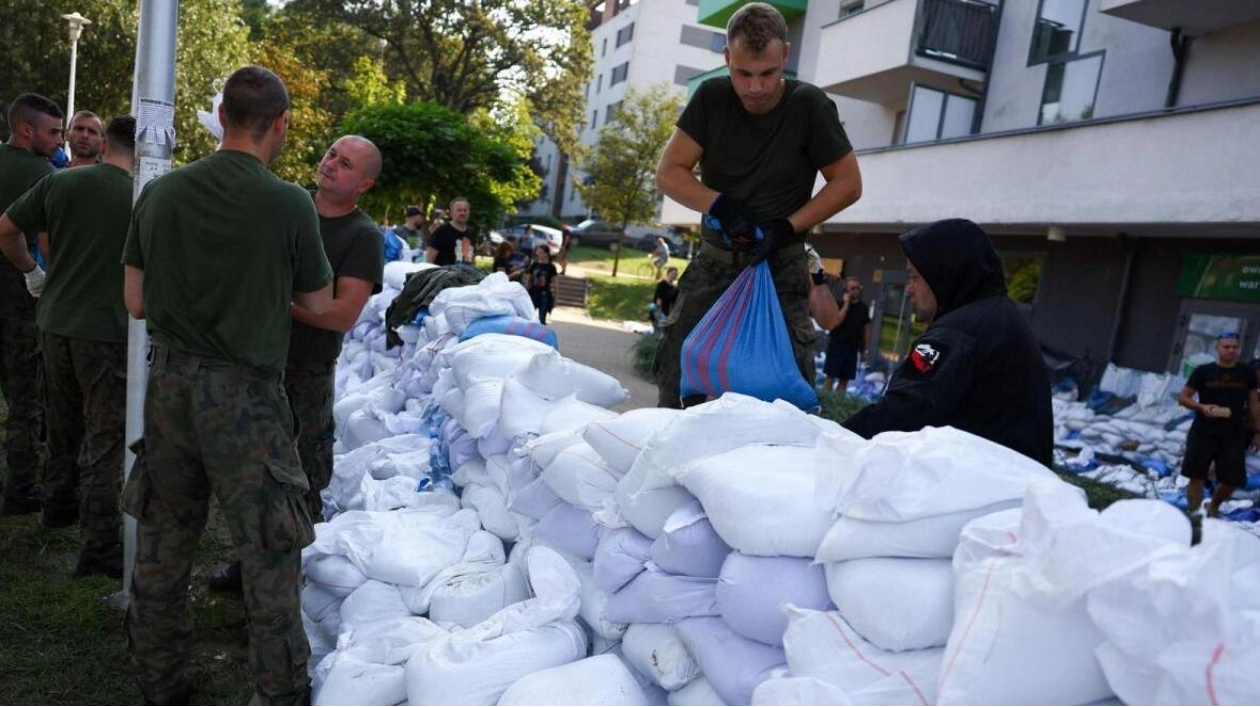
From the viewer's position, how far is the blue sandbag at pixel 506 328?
17.6 feet

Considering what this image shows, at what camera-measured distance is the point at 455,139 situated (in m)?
14.9

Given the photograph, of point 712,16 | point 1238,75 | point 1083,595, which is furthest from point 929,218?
point 1083,595

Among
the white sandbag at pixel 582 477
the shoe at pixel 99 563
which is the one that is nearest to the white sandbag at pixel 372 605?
the white sandbag at pixel 582 477

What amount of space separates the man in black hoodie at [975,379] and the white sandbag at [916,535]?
27.4 inches

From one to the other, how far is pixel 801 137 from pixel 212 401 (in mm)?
2056

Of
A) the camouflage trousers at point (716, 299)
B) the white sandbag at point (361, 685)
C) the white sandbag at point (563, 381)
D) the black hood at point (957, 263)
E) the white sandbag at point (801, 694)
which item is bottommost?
the white sandbag at point (361, 685)

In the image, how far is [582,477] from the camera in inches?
113

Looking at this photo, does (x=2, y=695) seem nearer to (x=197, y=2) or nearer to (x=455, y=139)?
(x=455, y=139)

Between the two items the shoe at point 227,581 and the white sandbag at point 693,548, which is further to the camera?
the shoe at point 227,581

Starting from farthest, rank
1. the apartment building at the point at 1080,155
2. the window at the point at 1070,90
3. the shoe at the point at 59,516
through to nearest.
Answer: the window at the point at 1070,90 < the apartment building at the point at 1080,155 < the shoe at the point at 59,516

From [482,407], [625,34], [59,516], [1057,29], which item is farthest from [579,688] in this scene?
[625,34]

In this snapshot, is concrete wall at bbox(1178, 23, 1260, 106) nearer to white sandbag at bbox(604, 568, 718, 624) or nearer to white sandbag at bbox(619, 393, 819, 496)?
white sandbag at bbox(619, 393, 819, 496)

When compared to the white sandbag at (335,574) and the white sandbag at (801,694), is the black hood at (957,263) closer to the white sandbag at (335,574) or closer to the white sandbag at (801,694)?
the white sandbag at (801,694)

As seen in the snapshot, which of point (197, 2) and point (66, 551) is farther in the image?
point (197, 2)
